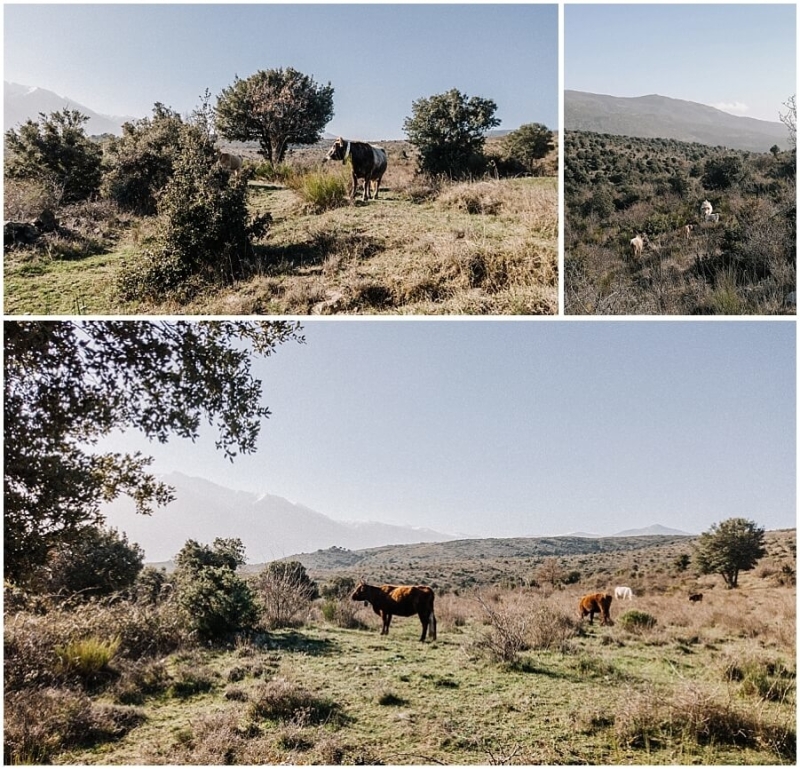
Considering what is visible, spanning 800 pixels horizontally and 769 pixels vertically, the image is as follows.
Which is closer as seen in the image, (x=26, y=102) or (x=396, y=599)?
(x=26, y=102)

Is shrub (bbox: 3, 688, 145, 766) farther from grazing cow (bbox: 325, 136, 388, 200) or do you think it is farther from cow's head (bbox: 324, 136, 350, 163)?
cow's head (bbox: 324, 136, 350, 163)

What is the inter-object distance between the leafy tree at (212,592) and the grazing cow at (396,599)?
4.11 feet

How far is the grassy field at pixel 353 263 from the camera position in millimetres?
5281

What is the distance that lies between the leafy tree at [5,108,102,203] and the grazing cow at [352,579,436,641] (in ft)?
21.5

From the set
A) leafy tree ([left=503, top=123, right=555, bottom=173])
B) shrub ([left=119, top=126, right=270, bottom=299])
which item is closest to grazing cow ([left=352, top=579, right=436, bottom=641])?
shrub ([left=119, top=126, right=270, bottom=299])

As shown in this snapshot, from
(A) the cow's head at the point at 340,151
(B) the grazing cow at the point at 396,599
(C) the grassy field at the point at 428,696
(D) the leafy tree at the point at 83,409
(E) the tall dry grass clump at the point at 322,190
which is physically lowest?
(C) the grassy field at the point at 428,696

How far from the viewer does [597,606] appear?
732 centimetres

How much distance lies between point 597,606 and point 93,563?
593 cm

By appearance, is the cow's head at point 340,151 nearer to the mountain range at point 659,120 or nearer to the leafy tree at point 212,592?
the mountain range at point 659,120

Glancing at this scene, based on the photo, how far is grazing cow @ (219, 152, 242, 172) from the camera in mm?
6371

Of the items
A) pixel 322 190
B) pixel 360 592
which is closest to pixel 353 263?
pixel 322 190

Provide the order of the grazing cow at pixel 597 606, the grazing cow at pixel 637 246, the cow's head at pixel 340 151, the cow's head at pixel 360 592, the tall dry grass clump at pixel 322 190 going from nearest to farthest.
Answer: the cow's head at pixel 360 592, the grazing cow at pixel 597 606, the tall dry grass clump at pixel 322 190, the grazing cow at pixel 637 246, the cow's head at pixel 340 151

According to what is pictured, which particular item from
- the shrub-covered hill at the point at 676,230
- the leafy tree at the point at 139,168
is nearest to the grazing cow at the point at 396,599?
the shrub-covered hill at the point at 676,230

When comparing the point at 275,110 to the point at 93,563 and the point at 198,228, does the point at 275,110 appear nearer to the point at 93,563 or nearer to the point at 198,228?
the point at 198,228
